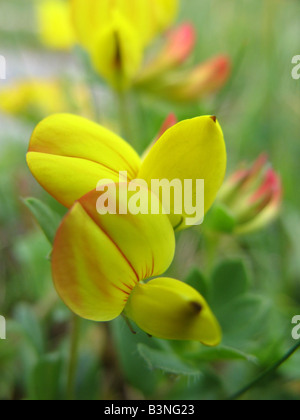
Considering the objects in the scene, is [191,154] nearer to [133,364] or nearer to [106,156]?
[106,156]

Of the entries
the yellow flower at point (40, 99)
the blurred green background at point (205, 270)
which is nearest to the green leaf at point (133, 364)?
the blurred green background at point (205, 270)

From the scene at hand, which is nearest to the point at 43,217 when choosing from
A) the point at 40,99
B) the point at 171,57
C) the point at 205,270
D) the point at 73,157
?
the point at 73,157

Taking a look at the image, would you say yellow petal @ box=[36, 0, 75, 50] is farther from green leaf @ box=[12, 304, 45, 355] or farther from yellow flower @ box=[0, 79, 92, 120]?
green leaf @ box=[12, 304, 45, 355]

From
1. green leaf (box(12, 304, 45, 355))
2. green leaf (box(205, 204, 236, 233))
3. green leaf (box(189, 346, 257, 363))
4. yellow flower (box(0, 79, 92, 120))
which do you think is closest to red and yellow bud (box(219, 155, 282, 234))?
green leaf (box(205, 204, 236, 233))

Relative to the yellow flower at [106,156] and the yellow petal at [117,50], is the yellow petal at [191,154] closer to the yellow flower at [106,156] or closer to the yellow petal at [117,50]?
the yellow flower at [106,156]
